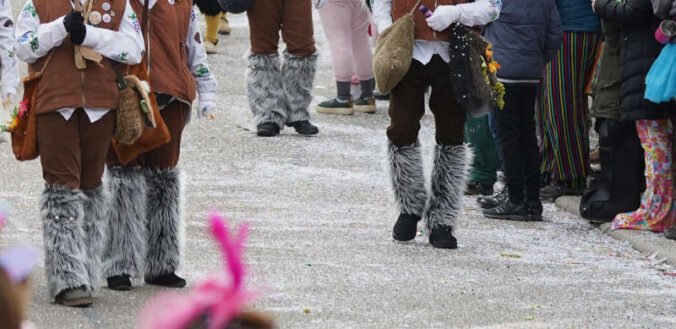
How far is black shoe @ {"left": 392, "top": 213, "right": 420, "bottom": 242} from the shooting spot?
278 inches

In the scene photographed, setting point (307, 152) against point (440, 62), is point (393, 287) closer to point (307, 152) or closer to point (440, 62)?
point (440, 62)

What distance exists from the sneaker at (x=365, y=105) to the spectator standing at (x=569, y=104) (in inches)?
112

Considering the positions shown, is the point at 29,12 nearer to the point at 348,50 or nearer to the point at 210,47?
the point at 348,50

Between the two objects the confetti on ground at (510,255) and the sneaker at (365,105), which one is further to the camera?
the sneaker at (365,105)

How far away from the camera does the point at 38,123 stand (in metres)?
5.31

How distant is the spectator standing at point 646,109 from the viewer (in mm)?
7207

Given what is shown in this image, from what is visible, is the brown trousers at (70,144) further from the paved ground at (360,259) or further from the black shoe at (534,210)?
the black shoe at (534,210)

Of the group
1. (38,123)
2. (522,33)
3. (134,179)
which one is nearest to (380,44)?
(522,33)

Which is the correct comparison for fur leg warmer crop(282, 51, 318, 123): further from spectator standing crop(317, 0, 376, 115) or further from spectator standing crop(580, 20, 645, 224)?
spectator standing crop(580, 20, 645, 224)

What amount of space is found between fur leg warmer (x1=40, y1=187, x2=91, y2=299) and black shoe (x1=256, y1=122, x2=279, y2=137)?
4922 millimetres

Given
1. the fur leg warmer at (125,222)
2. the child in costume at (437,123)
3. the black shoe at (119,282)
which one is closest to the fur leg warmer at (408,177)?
the child in costume at (437,123)

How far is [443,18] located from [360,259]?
139cm

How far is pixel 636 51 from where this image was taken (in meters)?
7.29

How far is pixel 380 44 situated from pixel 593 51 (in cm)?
217
